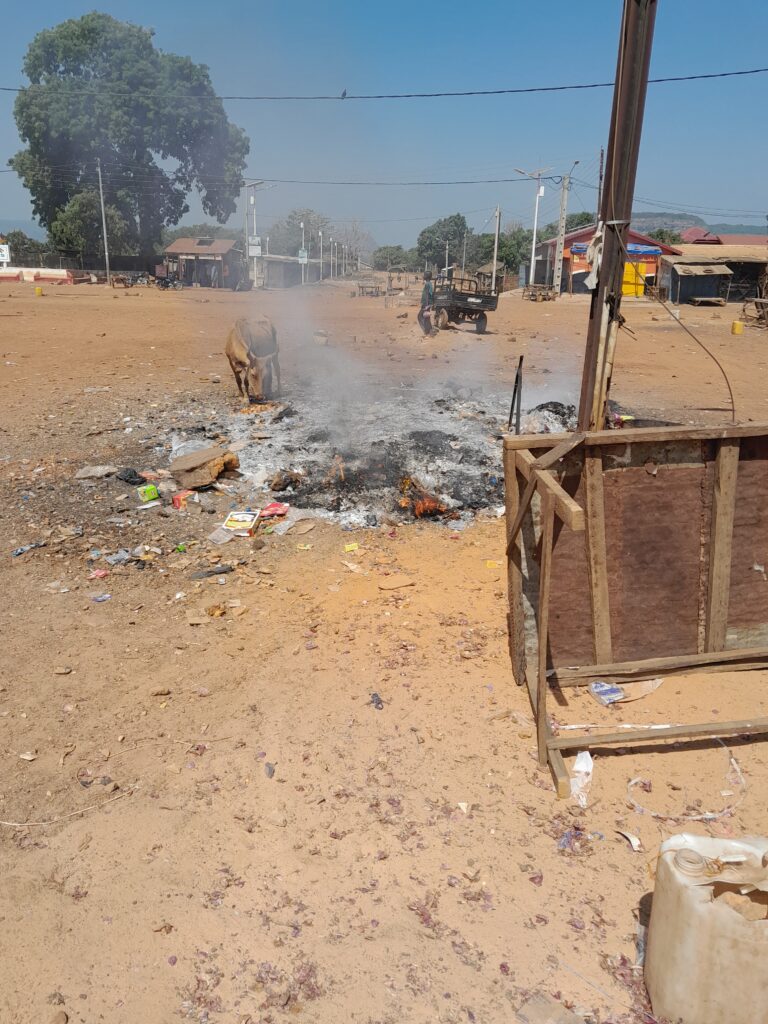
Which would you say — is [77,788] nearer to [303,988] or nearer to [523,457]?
[303,988]

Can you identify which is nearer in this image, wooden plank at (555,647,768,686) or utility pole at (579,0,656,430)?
wooden plank at (555,647,768,686)

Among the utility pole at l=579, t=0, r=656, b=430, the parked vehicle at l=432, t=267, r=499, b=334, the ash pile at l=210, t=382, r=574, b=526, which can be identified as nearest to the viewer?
the utility pole at l=579, t=0, r=656, b=430

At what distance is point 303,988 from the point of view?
250cm

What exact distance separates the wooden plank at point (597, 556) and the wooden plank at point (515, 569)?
1.25 feet

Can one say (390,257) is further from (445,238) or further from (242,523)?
(242,523)

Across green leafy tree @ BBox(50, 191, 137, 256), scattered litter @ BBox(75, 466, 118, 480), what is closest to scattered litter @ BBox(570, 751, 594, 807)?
scattered litter @ BBox(75, 466, 118, 480)

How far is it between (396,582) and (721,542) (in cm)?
232

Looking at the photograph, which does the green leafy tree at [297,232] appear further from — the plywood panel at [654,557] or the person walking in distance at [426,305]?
the plywood panel at [654,557]

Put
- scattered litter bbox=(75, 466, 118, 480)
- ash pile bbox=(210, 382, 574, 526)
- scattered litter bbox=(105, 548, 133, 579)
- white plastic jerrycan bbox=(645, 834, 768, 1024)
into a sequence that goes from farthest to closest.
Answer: scattered litter bbox=(75, 466, 118, 480), ash pile bbox=(210, 382, 574, 526), scattered litter bbox=(105, 548, 133, 579), white plastic jerrycan bbox=(645, 834, 768, 1024)

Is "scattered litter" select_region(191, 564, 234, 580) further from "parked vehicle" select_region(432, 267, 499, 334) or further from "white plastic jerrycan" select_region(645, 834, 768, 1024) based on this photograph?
"parked vehicle" select_region(432, 267, 499, 334)

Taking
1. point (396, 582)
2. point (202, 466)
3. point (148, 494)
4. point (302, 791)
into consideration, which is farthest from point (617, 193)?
point (148, 494)

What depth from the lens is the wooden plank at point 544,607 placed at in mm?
3248

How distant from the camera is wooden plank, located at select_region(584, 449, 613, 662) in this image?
12.3ft

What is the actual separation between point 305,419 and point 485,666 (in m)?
5.35
